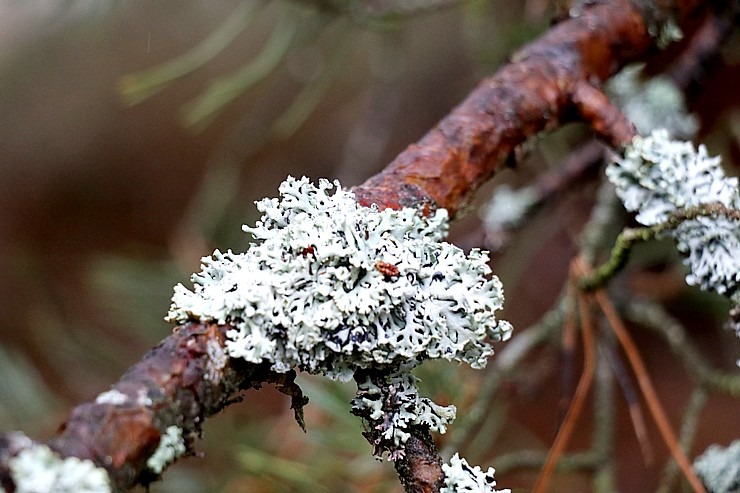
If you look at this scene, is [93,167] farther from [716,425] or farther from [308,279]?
[308,279]

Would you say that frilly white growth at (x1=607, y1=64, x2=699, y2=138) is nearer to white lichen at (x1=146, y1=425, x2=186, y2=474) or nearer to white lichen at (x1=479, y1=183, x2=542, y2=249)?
white lichen at (x1=479, y1=183, x2=542, y2=249)

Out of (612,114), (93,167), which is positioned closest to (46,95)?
(93,167)

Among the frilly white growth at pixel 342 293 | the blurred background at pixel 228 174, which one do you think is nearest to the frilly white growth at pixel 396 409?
the frilly white growth at pixel 342 293

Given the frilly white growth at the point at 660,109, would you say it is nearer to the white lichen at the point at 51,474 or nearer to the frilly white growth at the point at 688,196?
the frilly white growth at the point at 688,196

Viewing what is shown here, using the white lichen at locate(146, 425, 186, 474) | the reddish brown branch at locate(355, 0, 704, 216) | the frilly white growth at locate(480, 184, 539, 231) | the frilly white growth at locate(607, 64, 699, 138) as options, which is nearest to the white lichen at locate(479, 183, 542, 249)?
the frilly white growth at locate(480, 184, 539, 231)

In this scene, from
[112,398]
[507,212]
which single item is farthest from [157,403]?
[507,212]
